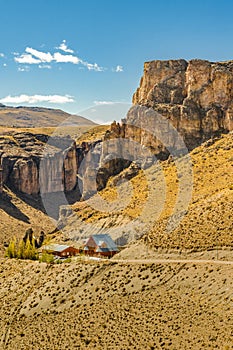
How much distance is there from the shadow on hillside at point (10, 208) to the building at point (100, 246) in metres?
63.3

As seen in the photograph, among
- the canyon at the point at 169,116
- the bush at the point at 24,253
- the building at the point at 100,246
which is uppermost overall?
the canyon at the point at 169,116

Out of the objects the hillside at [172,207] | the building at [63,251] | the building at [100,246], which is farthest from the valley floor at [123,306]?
the building at [63,251]

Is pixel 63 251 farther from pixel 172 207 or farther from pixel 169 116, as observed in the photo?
pixel 169 116

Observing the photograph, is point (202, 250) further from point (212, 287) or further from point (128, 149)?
point (128, 149)

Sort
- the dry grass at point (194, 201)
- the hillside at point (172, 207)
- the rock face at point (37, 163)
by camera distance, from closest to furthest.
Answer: the dry grass at point (194, 201) < the hillside at point (172, 207) < the rock face at point (37, 163)

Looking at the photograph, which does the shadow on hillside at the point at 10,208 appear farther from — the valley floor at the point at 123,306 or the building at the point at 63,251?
the valley floor at the point at 123,306

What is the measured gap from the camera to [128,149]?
108500 mm

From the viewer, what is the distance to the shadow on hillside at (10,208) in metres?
134

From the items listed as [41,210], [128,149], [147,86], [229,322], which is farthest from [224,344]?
[41,210]

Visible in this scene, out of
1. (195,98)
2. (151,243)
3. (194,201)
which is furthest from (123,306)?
(195,98)

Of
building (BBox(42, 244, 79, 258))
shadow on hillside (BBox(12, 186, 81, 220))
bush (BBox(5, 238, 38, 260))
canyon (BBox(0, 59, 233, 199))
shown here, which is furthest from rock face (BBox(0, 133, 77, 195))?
building (BBox(42, 244, 79, 258))

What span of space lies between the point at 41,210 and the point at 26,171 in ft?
61.6

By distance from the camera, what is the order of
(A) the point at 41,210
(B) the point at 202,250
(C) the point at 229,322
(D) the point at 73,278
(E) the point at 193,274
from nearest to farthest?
(C) the point at 229,322, (E) the point at 193,274, (B) the point at 202,250, (D) the point at 73,278, (A) the point at 41,210

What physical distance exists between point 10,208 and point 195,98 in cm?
7074
